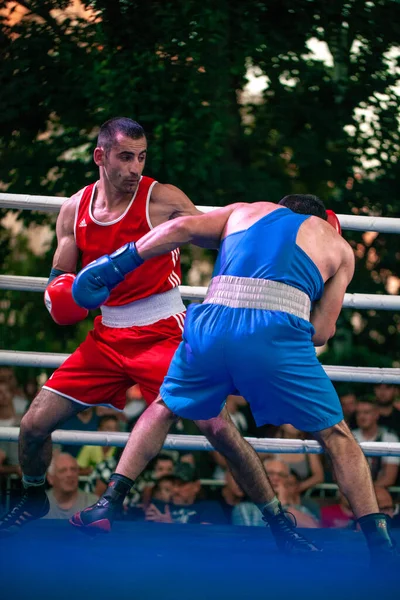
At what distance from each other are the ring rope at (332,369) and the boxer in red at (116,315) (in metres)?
0.43

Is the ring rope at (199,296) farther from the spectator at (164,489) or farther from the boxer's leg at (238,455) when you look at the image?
the spectator at (164,489)

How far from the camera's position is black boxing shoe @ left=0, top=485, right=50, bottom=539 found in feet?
9.89

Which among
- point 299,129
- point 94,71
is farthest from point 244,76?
point 94,71

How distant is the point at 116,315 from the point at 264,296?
0.73 metres

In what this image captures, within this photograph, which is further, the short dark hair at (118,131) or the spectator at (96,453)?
the spectator at (96,453)

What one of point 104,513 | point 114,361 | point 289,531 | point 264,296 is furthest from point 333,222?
point 104,513

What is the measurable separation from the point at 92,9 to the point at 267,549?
4.59 meters

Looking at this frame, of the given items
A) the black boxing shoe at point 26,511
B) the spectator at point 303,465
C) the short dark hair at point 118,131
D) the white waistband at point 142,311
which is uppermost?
the short dark hair at point 118,131

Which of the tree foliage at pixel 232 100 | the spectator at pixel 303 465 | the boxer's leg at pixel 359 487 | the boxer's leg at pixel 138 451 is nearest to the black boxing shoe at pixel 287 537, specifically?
the boxer's leg at pixel 359 487

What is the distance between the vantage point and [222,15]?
6.03 metres

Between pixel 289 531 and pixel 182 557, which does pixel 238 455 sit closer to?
pixel 289 531

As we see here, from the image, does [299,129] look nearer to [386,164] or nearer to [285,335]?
[386,164]

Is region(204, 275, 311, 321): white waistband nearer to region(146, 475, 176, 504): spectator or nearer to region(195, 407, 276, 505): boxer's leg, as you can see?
region(195, 407, 276, 505): boxer's leg

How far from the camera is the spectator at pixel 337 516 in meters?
4.82
